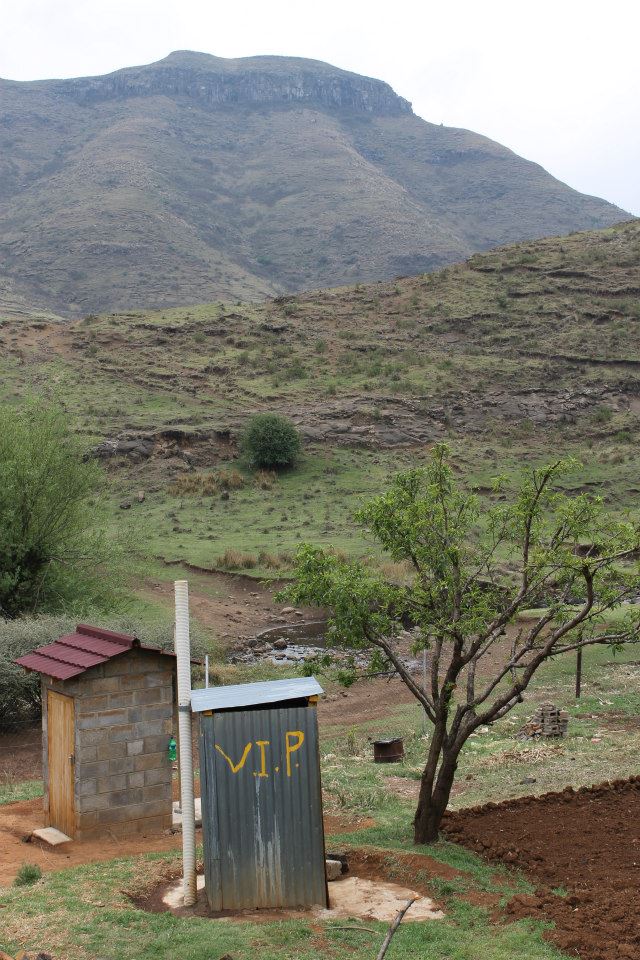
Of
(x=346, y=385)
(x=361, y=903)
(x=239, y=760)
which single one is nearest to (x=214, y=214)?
(x=346, y=385)

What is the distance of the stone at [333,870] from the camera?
10.4m

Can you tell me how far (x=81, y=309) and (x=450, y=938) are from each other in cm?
11882

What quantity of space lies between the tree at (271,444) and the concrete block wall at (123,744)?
38.3 metres

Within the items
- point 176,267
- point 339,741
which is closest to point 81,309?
point 176,267

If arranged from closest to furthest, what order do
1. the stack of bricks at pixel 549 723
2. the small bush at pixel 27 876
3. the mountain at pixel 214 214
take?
the small bush at pixel 27 876 → the stack of bricks at pixel 549 723 → the mountain at pixel 214 214

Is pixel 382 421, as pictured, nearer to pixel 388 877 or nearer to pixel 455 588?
pixel 455 588

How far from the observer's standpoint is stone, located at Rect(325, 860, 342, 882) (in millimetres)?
10398

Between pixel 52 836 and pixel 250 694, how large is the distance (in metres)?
4.49

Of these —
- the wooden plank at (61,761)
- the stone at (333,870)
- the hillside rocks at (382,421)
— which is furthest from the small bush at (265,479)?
the stone at (333,870)

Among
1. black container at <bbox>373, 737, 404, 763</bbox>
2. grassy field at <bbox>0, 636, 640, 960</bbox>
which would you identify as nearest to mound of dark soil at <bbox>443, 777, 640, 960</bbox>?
grassy field at <bbox>0, 636, 640, 960</bbox>

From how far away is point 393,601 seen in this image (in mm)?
11992

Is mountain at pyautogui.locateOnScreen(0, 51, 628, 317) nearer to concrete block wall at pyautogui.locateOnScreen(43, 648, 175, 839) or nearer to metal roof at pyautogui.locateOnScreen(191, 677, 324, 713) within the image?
concrete block wall at pyautogui.locateOnScreen(43, 648, 175, 839)

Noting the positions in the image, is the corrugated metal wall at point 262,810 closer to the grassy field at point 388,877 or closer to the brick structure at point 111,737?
the grassy field at point 388,877

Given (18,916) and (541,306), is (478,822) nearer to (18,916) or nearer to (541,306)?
(18,916)
